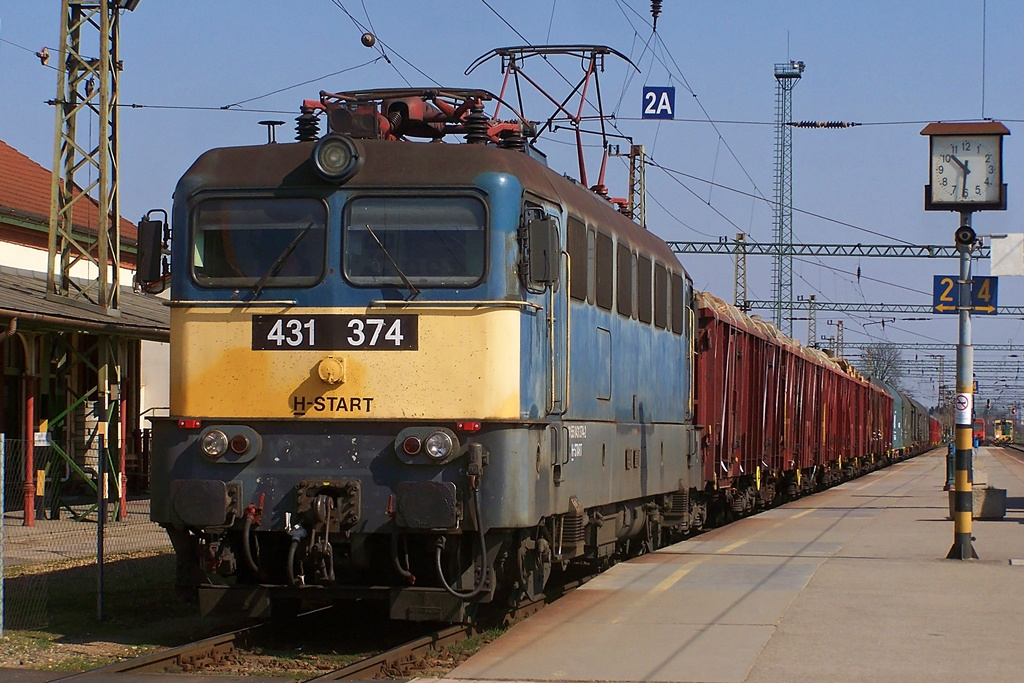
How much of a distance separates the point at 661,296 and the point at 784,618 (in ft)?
15.0

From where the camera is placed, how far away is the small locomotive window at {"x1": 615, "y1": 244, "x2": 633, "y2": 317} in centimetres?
1207

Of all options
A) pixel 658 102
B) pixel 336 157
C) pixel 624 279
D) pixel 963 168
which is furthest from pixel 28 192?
pixel 336 157

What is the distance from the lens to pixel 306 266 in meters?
9.37

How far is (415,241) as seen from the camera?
9.30m

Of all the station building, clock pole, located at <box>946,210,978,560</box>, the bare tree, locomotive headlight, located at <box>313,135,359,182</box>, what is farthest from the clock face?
the bare tree

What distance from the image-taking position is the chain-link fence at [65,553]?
11.5 metres

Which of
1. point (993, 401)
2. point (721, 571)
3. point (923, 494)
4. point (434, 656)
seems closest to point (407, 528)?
point (434, 656)

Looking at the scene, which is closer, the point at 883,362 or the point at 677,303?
the point at 677,303

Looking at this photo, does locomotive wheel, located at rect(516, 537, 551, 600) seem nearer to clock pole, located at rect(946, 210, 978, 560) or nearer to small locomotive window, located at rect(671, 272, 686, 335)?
small locomotive window, located at rect(671, 272, 686, 335)

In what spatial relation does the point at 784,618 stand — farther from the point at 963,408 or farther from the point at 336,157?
the point at 963,408

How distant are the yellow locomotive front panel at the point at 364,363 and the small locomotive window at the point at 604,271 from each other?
87.7 inches

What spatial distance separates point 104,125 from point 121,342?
453cm

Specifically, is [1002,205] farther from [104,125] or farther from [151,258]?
[104,125]

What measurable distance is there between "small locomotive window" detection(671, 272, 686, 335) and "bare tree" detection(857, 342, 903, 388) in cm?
A: 7746
